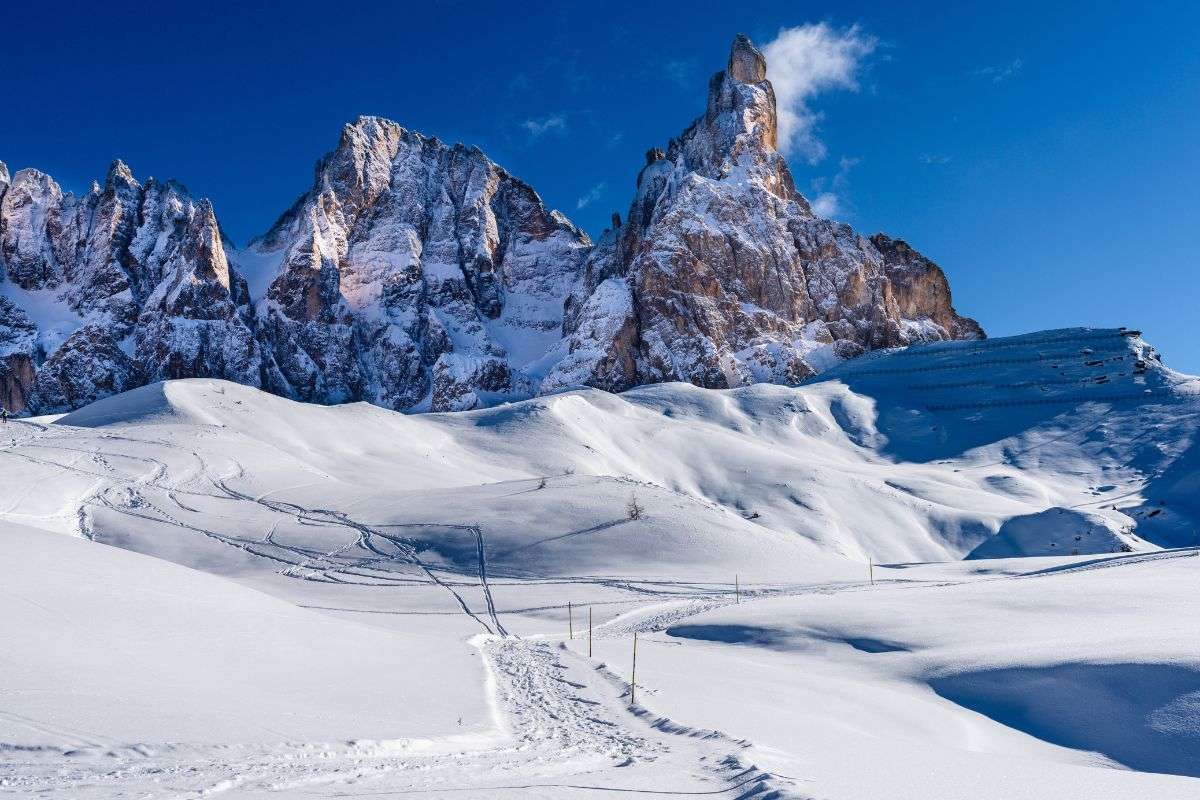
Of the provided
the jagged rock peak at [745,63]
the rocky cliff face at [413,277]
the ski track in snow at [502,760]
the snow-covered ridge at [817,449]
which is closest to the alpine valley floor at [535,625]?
the ski track in snow at [502,760]

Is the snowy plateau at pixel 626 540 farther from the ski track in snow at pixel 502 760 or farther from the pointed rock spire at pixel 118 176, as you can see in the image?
the pointed rock spire at pixel 118 176

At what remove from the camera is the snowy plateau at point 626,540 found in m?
6.52

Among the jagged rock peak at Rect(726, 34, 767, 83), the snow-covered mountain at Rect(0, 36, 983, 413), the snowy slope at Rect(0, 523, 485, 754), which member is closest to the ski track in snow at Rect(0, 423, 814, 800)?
the snowy slope at Rect(0, 523, 485, 754)

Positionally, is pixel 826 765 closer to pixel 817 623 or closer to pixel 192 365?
pixel 817 623

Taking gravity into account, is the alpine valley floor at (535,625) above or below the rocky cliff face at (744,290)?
below

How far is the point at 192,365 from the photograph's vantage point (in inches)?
3775

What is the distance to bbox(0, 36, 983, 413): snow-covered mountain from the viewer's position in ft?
303

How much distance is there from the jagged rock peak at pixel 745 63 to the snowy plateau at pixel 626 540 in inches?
187

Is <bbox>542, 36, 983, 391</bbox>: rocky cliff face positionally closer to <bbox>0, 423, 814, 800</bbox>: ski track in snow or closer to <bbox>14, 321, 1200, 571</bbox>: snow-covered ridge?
<bbox>14, 321, 1200, 571</bbox>: snow-covered ridge

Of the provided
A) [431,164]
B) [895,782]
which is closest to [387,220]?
[431,164]

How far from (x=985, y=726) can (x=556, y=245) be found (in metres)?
Answer: 125

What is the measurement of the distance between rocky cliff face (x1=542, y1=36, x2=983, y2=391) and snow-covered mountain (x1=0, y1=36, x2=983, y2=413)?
266 mm

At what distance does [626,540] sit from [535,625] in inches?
324

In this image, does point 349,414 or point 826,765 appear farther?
point 349,414
